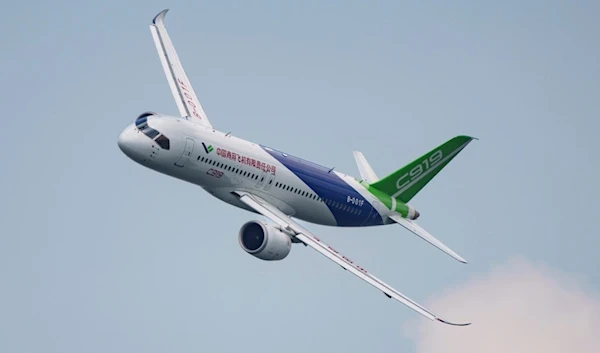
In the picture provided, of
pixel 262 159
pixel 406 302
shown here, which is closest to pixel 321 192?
pixel 262 159

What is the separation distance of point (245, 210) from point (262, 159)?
134 inches

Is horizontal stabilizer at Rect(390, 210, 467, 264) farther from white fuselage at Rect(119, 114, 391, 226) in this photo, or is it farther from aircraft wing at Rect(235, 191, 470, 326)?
aircraft wing at Rect(235, 191, 470, 326)

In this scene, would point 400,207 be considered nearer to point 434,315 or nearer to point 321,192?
point 321,192

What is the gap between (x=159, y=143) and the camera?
7750cm

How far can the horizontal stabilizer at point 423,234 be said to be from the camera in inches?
3378

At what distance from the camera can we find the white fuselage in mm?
77875

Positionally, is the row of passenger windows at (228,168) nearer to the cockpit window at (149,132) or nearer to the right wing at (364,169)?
the cockpit window at (149,132)

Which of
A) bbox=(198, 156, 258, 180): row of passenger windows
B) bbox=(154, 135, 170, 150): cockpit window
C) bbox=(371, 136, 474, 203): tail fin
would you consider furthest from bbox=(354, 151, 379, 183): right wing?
bbox=(154, 135, 170, 150): cockpit window

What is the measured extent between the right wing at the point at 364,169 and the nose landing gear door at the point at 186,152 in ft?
59.2

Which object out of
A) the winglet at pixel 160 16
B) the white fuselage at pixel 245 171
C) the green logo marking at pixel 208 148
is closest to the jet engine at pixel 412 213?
the white fuselage at pixel 245 171

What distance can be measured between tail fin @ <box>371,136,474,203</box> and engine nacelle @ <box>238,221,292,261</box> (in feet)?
43.5

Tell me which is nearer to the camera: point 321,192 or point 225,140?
point 225,140

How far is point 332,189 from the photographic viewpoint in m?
86.1

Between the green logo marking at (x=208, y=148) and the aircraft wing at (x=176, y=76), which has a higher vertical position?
the aircraft wing at (x=176, y=76)
